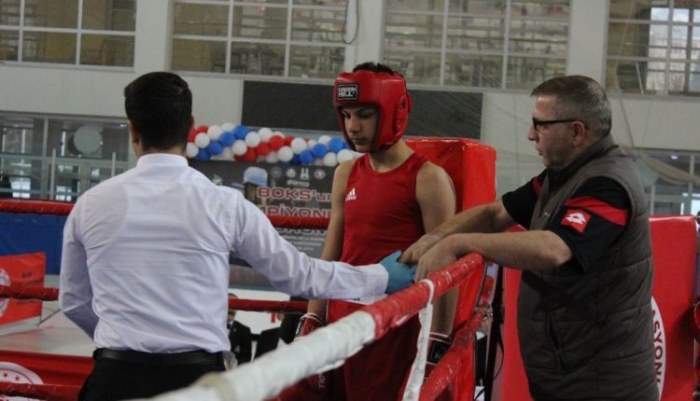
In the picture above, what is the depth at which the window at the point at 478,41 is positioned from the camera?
14203 mm

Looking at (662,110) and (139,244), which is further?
(662,110)

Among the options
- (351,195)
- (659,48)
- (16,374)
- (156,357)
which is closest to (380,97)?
(351,195)

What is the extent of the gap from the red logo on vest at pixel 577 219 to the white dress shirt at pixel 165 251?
0.59 meters

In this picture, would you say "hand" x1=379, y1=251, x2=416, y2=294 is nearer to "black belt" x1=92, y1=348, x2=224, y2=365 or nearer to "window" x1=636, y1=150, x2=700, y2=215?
"black belt" x1=92, y1=348, x2=224, y2=365

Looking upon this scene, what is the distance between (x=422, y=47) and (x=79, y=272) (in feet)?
42.5

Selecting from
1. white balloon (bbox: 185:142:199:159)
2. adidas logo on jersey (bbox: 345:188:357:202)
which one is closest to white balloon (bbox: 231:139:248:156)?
white balloon (bbox: 185:142:199:159)

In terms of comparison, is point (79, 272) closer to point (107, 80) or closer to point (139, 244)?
point (139, 244)

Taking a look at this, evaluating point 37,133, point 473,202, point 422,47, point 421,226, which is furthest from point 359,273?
point 37,133

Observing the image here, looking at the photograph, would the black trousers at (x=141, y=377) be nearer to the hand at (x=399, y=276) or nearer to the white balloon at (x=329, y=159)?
the hand at (x=399, y=276)

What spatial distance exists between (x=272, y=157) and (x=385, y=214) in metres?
9.03

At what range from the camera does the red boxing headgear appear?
2414mm

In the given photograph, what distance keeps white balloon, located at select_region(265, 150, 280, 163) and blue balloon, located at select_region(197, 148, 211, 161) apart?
0.78 metres

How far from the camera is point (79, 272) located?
1.90 metres

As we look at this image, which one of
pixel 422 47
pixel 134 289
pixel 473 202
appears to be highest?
pixel 422 47
